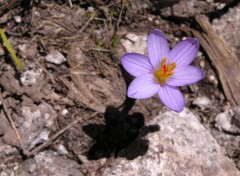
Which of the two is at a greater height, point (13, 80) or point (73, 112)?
point (13, 80)

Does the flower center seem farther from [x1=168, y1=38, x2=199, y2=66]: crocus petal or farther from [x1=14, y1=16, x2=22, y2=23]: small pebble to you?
[x1=14, y1=16, x2=22, y2=23]: small pebble

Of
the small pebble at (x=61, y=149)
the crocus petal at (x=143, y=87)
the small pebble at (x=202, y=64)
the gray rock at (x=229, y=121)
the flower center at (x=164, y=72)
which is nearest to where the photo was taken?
the crocus petal at (x=143, y=87)

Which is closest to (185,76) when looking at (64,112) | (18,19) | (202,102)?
(202,102)

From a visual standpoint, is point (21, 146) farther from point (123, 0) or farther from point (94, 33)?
point (123, 0)

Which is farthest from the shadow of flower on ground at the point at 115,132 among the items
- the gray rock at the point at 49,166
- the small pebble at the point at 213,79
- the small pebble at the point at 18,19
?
the small pebble at the point at 18,19

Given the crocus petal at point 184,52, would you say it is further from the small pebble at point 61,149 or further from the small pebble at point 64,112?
the small pebble at point 61,149

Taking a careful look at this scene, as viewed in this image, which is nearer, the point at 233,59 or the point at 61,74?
the point at 61,74

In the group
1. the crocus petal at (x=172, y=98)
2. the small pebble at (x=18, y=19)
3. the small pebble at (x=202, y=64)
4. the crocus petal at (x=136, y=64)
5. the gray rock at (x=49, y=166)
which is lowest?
the gray rock at (x=49, y=166)

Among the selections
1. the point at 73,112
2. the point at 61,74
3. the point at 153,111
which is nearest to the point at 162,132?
the point at 153,111
